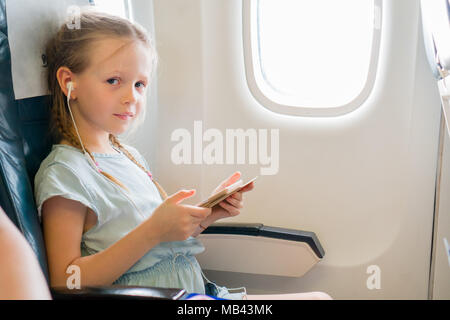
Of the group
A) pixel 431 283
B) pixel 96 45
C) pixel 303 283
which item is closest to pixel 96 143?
pixel 96 45

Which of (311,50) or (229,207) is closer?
(229,207)

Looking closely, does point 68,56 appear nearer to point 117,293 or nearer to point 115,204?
point 115,204

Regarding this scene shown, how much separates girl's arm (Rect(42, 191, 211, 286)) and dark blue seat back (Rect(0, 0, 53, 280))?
5 centimetres

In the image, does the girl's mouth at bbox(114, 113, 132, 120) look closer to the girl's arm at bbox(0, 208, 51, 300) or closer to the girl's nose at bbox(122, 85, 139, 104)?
the girl's nose at bbox(122, 85, 139, 104)

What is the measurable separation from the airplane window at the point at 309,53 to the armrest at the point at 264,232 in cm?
47

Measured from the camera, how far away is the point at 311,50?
1.84 metres

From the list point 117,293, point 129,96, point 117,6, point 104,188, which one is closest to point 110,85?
point 129,96

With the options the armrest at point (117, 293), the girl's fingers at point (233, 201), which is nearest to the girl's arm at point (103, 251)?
the armrest at point (117, 293)

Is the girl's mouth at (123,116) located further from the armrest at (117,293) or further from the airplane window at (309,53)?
the airplane window at (309,53)

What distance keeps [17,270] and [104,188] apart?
0.55 metres

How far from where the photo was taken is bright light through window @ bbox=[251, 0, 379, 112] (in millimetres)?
1767
